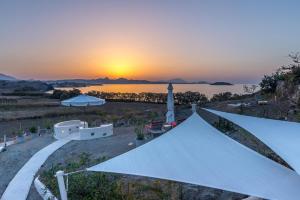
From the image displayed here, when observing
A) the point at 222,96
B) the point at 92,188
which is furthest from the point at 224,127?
the point at 222,96

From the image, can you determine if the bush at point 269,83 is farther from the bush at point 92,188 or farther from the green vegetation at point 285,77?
the bush at point 92,188

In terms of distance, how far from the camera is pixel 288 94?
1805cm

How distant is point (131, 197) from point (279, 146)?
2.90 m

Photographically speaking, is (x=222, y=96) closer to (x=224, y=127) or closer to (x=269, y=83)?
(x=269, y=83)

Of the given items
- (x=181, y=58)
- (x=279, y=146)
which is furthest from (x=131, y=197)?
(x=181, y=58)

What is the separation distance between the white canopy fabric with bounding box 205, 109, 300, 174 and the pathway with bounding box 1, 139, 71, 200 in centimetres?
509

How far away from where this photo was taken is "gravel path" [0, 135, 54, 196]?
8.11 m

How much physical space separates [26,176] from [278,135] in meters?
6.62

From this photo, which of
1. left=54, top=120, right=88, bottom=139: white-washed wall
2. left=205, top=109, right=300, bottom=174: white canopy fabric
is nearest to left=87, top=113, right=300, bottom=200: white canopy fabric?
left=205, top=109, right=300, bottom=174: white canopy fabric

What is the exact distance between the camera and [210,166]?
4398 mm

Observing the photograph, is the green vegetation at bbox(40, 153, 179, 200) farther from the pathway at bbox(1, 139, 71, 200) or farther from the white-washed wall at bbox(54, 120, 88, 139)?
the white-washed wall at bbox(54, 120, 88, 139)

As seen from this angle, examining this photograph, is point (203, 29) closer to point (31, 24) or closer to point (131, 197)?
point (31, 24)

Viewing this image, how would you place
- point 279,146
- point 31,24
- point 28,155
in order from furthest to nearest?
point 31,24 < point 28,155 < point 279,146

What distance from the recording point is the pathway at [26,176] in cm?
677
